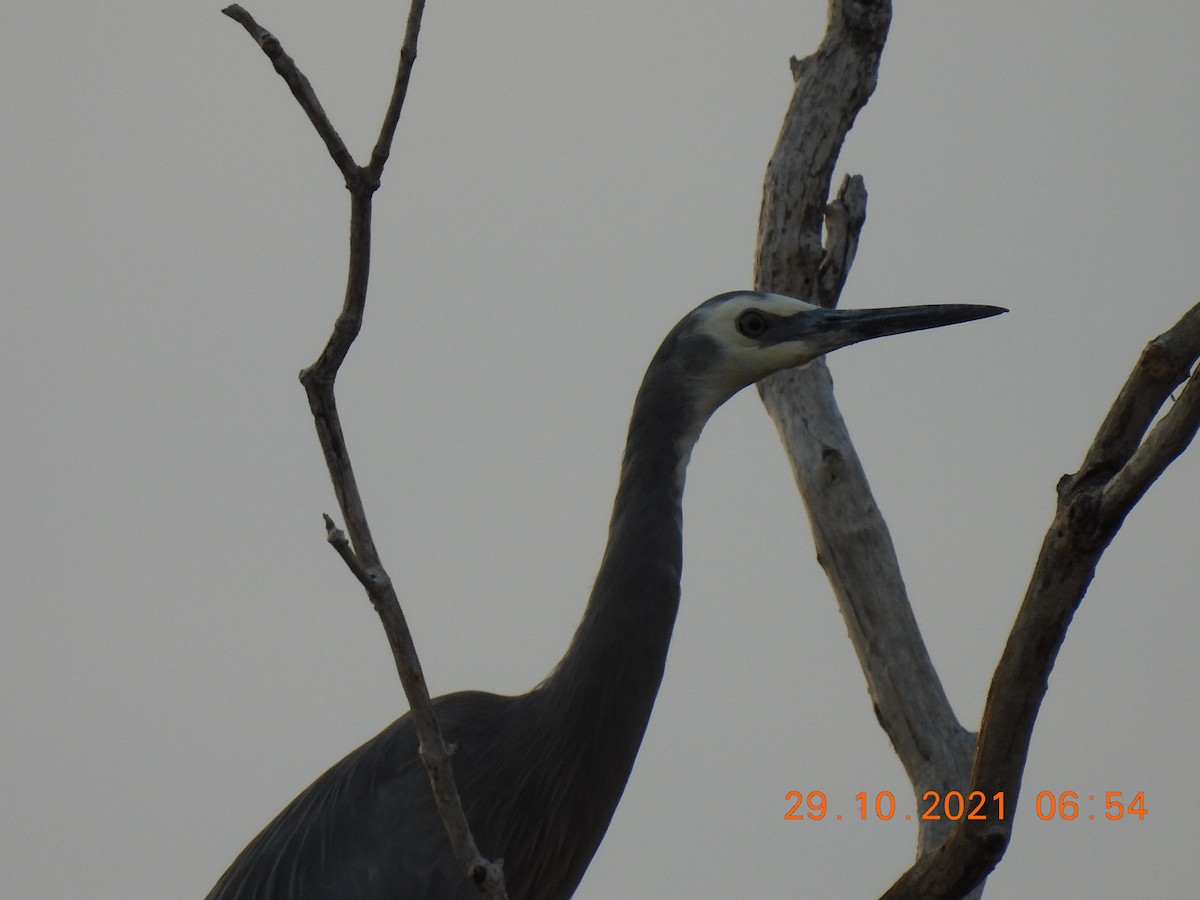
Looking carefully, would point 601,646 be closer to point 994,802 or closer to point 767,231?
point 994,802

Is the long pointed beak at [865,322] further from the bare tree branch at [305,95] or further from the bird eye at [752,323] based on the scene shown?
the bare tree branch at [305,95]

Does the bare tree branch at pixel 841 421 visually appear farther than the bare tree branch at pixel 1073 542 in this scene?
Yes

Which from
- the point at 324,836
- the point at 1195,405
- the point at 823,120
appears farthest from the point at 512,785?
the point at 823,120

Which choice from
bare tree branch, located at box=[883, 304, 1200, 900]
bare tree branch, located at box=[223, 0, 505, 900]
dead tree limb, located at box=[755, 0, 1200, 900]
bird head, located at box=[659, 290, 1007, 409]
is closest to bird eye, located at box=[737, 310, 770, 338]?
bird head, located at box=[659, 290, 1007, 409]

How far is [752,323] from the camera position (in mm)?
3451

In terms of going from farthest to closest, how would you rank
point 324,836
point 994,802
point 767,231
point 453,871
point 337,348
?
point 767,231 → point 324,836 → point 453,871 → point 994,802 → point 337,348

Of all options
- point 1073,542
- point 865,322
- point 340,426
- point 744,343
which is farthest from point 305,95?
point 865,322

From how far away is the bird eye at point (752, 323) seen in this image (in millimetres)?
3441

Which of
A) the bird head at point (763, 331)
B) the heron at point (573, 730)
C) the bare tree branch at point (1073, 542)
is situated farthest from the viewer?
the bird head at point (763, 331)

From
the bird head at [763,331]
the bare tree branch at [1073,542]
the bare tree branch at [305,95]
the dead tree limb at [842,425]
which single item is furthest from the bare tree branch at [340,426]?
the bird head at [763,331]

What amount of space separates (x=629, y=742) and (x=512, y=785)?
10.4 inches

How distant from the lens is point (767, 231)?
4137 millimetres

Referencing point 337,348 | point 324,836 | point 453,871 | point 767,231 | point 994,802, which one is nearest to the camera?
point 337,348

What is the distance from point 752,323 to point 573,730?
3.27 ft
